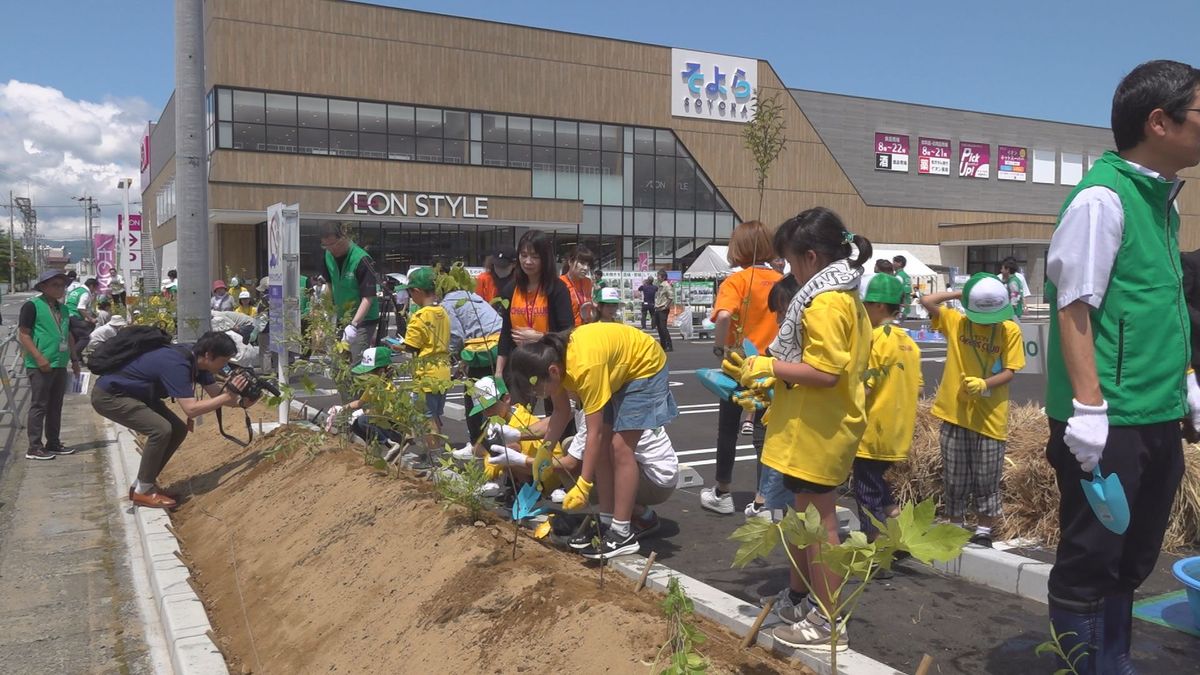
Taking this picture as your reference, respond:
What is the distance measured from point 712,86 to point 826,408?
3849cm

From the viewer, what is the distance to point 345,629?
3736mm

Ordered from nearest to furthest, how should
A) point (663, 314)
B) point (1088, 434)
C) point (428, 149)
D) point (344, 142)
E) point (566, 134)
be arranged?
1. point (1088, 434)
2. point (663, 314)
3. point (344, 142)
4. point (428, 149)
5. point (566, 134)

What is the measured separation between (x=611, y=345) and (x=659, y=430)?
0.63 m

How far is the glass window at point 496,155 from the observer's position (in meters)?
35.2

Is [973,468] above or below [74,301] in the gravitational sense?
below

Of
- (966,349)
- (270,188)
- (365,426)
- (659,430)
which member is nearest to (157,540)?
(365,426)

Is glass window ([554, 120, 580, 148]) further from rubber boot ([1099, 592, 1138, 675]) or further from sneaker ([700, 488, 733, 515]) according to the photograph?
rubber boot ([1099, 592, 1138, 675])

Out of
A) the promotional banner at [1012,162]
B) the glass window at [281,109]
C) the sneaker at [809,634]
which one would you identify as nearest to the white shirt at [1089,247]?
the sneaker at [809,634]

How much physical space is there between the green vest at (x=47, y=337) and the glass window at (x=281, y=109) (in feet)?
82.1

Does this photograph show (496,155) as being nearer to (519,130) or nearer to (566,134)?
(519,130)

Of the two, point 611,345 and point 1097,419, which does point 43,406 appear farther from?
point 1097,419

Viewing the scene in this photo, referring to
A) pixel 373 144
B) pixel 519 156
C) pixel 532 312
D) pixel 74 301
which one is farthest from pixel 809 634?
pixel 519 156

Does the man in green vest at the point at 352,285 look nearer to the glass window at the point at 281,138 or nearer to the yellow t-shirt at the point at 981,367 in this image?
the yellow t-shirt at the point at 981,367

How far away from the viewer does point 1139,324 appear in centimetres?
235
